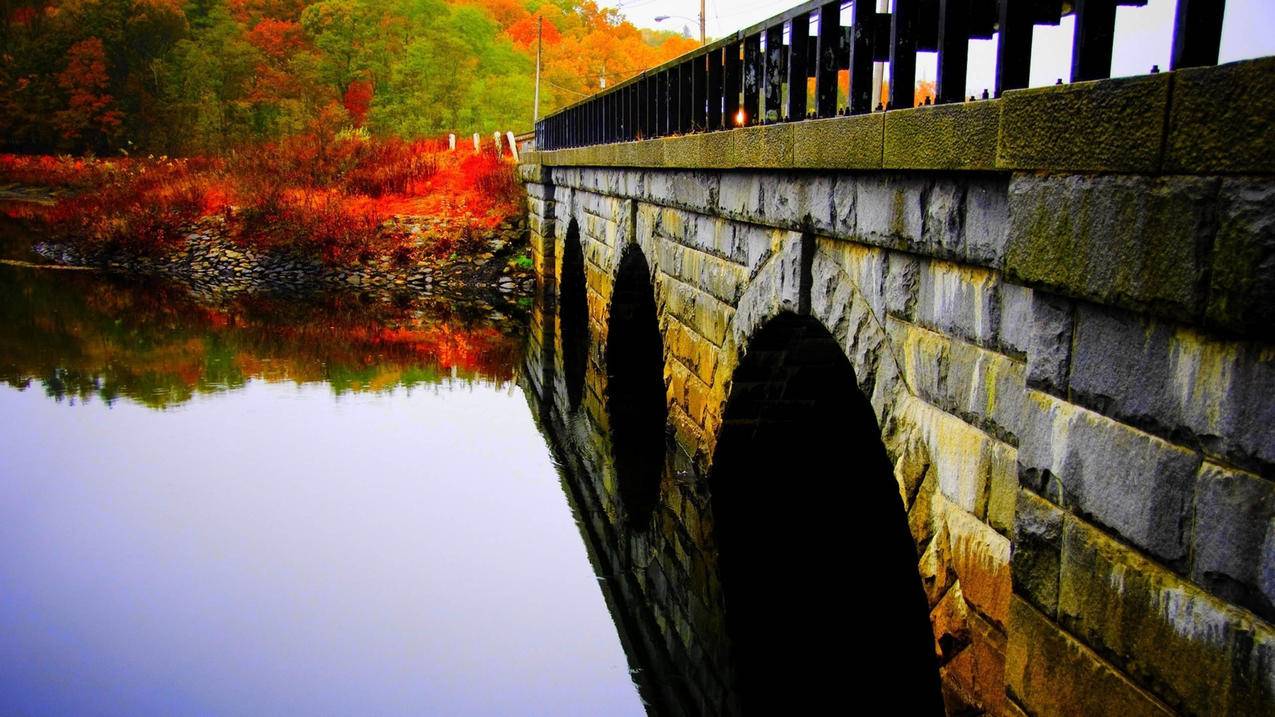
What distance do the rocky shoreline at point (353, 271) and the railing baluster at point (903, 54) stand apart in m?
21.1

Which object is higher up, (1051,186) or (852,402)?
(1051,186)

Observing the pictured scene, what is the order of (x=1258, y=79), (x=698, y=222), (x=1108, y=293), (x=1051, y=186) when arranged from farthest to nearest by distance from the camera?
(x=698, y=222)
(x=1051, y=186)
(x=1108, y=293)
(x=1258, y=79)

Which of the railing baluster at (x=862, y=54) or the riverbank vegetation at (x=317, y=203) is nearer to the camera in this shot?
the railing baluster at (x=862, y=54)

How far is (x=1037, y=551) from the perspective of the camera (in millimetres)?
3348

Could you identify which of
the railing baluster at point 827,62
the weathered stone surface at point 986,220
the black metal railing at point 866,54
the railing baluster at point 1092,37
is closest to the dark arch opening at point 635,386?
the black metal railing at point 866,54

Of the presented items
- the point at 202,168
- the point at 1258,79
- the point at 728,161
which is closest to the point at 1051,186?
the point at 1258,79

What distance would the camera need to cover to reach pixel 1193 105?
255cm

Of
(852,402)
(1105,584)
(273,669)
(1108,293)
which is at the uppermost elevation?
(1108,293)

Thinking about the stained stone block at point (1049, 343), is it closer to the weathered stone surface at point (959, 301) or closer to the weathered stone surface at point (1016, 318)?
the weathered stone surface at point (1016, 318)

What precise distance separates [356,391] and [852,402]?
905cm

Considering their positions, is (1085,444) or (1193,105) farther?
(1085,444)

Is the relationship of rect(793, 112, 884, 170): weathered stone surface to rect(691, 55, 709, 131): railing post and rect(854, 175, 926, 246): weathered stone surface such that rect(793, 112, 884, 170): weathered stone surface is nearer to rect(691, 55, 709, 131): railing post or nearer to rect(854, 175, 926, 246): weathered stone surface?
rect(854, 175, 926, 246): weathered stone surface

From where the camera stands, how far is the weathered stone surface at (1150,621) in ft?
8.35

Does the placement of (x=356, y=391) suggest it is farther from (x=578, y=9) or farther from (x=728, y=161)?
(x=578, y=9)
